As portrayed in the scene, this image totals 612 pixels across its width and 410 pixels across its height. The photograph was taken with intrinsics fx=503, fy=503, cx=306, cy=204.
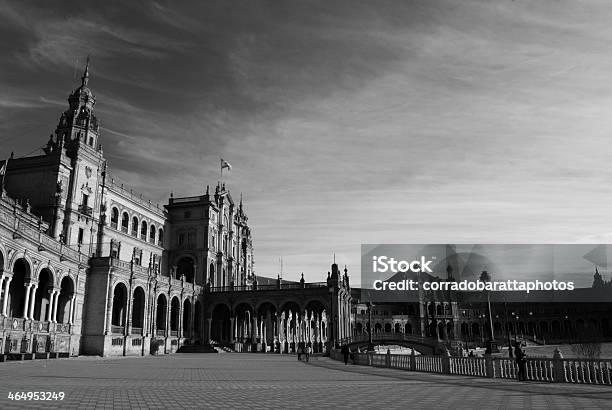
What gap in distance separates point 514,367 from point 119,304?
42.2m

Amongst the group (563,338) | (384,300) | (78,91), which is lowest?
(563,338)

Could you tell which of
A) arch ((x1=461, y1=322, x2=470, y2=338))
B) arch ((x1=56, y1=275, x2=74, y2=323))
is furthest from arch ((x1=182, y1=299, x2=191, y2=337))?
arch ((x1=461, y1=322, x2=470, y2=338))

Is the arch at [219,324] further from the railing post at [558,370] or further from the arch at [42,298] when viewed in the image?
the railing post at [558,370]

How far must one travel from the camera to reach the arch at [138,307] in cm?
5212

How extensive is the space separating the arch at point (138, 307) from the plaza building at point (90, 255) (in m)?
0.11

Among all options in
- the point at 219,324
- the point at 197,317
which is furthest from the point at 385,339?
the point at 197,317

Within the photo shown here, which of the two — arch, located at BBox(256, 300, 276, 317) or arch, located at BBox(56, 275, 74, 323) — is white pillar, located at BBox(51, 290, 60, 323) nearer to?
arch, located at BBox(56, 275, 74, 323)

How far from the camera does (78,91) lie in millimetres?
55344

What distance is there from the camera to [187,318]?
6391 cm

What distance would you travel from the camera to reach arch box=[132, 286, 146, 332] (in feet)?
171

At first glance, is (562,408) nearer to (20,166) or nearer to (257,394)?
(257,394)

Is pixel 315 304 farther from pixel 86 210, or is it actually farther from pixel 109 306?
pixel 86 210

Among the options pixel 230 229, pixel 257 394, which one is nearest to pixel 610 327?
pixel 230 229

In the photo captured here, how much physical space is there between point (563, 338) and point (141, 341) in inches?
4313
